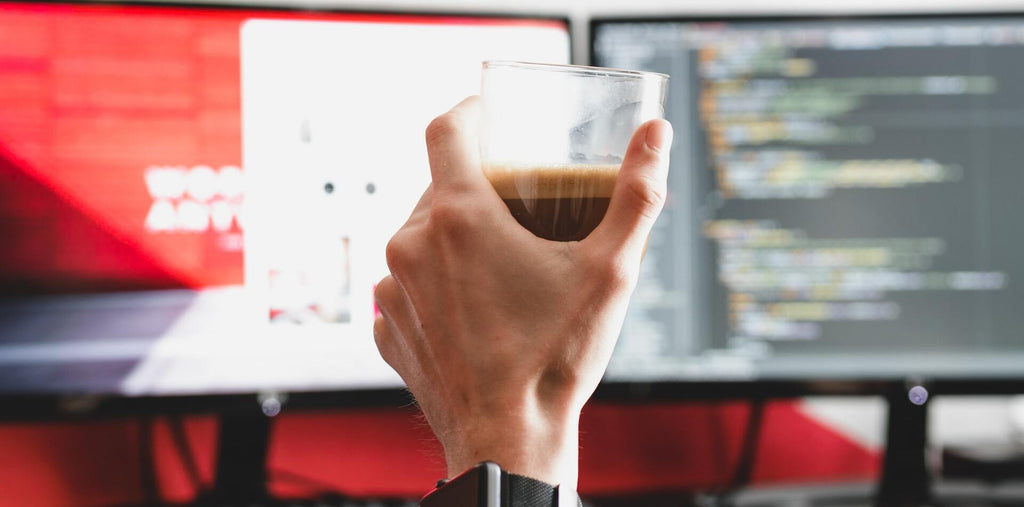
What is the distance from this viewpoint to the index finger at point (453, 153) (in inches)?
16.1

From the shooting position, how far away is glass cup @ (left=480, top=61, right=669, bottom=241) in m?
0.42

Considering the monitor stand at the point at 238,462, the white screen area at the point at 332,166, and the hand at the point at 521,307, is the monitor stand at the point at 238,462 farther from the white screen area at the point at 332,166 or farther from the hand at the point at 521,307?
the hand at the point at 521,307

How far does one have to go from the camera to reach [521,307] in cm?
39

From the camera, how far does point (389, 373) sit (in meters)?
0.84

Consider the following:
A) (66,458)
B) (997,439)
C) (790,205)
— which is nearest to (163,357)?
(66,458)

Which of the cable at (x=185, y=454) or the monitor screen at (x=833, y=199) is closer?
the monitor screen at (x=833, y=199)

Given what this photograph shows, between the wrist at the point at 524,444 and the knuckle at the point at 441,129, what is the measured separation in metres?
0.15

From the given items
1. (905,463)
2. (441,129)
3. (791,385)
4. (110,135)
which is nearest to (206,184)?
(110,135)

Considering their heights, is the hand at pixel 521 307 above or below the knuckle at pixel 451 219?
below

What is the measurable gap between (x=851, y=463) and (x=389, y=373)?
25.7 inches

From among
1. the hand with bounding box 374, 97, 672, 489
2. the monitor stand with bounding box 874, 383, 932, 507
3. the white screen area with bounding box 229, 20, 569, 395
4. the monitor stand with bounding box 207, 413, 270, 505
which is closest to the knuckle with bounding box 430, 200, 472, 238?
the hand with bounding box 374, 97, 672, 489

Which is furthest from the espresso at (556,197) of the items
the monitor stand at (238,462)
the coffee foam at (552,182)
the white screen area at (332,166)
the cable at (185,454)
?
the cable at (185,454)

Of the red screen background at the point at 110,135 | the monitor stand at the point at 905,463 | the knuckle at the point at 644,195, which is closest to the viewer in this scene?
the knuckle at the point at 644,195

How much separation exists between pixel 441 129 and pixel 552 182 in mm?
65
